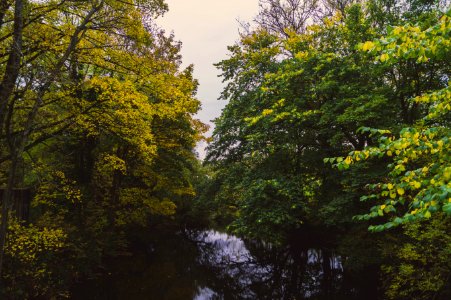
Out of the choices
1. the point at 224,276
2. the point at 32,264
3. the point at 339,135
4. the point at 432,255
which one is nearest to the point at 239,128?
the point at 339,135

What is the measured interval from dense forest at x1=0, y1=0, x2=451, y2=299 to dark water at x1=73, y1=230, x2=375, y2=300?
1675mm

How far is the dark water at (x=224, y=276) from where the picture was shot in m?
15.2

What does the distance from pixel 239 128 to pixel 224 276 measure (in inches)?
378

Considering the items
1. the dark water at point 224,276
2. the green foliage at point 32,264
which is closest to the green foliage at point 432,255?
the dark water at point 224,276

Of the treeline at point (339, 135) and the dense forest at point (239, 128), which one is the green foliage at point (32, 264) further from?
the treeline at point (339, 135)

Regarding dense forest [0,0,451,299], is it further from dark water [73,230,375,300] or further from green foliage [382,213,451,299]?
dark water [73,230,375,300]

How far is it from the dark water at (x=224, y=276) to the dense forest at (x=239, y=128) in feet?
5.50

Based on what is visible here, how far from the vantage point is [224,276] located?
19359mm

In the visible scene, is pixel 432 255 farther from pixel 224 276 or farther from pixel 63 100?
pixel 63 100

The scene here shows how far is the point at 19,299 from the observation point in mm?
9984

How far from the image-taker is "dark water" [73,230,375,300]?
15.2 m

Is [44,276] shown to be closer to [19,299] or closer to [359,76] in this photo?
[19,299]

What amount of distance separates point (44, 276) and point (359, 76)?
15.2 m

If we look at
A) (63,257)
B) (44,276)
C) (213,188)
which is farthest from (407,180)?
(213,188)
